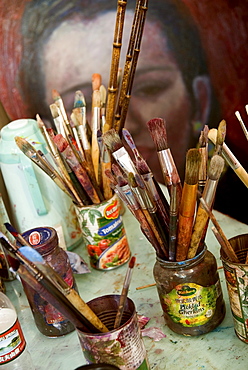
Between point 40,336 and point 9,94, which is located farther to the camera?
point 9,94

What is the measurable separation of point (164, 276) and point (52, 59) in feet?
2.15

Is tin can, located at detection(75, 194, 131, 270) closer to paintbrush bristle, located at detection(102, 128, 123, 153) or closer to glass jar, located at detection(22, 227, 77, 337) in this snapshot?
glass jar, located at detection(22, 227, 77, 337)

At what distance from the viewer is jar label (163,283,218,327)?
0.81m

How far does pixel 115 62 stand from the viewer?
102 centimetres

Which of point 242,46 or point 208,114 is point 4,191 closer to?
point 208,114

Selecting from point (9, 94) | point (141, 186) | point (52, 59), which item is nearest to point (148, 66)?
point (52, 59)

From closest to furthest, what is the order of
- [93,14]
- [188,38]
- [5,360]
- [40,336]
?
[5,360], [40,336], [188,38], [93,14]

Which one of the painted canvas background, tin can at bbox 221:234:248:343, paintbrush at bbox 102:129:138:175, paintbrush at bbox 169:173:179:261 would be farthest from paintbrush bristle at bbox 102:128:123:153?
the painted canvas background

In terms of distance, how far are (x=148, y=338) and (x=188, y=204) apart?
0.25 m

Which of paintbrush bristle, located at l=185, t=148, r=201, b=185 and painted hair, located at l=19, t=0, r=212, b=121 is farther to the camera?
painted hair, located at l=19, t=0, r=212, b=121

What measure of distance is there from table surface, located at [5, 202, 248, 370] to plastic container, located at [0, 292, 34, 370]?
0.04 meters

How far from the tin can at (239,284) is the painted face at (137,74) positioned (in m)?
0.41

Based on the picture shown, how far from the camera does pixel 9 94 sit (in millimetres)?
1286

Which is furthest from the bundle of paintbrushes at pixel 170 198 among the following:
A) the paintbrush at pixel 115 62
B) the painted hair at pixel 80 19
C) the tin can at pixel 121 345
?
the painted hair at pixel 80 19
